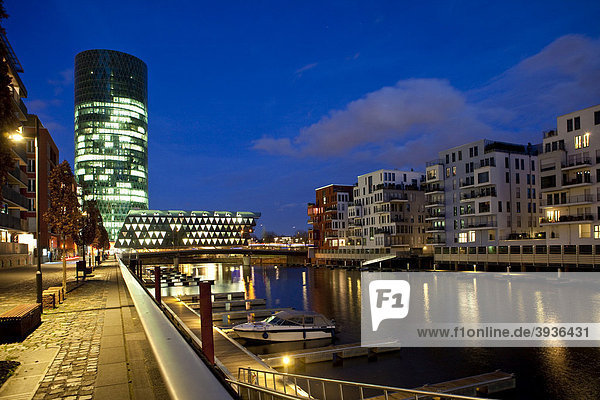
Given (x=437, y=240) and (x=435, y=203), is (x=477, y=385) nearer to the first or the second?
(x=437, y=240)

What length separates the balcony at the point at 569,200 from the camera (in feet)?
216

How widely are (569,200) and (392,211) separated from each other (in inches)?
1844

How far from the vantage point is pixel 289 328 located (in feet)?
116

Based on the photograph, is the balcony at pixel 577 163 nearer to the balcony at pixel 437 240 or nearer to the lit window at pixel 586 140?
the lit window at pixel 586 140

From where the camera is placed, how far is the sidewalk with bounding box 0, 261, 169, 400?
8.35m

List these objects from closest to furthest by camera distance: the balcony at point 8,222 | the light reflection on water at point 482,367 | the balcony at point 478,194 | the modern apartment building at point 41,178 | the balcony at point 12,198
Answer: the light reflection on water at point 482,367 < the balcony at point 8,222 < the balcony at point 12,198 < the modern apartment building at point 41,178 < the balcony at point 478,194

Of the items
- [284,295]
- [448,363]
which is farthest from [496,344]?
[284,295]

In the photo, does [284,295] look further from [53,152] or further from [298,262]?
[298,262]

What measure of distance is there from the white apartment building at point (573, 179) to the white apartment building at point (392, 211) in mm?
41374

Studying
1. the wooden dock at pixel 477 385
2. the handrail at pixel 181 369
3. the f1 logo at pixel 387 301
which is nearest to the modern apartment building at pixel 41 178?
the f1 logo at pixel 387 301

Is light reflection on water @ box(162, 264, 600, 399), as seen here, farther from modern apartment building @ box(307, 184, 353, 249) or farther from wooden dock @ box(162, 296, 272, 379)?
modern apartment building @ box(307, 184, 353, 249)

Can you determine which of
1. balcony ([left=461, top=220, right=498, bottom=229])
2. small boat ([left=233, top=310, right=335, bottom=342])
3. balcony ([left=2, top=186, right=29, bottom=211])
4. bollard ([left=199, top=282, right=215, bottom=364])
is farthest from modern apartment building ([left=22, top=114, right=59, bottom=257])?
balcony ([left=461, top=220, right=498, bottom=229])

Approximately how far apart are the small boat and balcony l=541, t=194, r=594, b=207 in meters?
50.9

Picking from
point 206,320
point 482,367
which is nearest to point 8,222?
point 206,320
